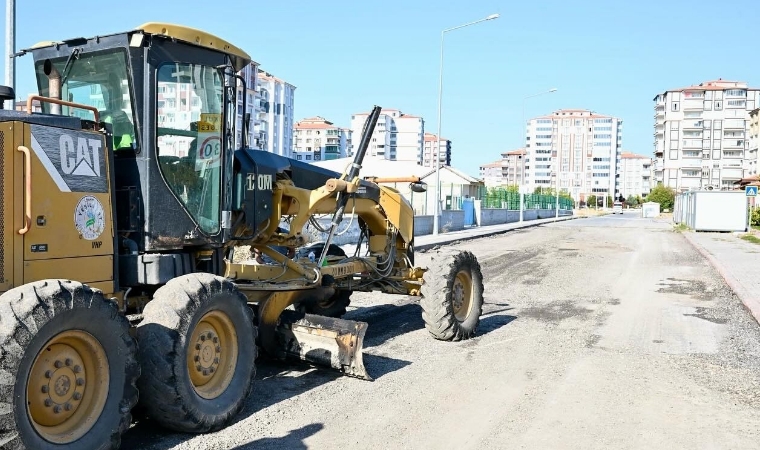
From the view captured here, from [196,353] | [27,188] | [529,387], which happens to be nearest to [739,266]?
[529,387]

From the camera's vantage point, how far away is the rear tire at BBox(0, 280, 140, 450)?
392 cm

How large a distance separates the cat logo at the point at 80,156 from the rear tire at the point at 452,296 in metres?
4.72

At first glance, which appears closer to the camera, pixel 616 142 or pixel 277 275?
pixel 277 275

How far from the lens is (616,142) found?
184875 mm

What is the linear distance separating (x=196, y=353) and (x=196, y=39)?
2508mm

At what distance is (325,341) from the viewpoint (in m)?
6.91

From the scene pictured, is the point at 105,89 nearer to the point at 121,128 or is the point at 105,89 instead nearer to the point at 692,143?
the point at 121,128

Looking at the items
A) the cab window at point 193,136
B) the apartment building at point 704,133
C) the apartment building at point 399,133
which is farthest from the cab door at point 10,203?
the apartment building at point 399,133

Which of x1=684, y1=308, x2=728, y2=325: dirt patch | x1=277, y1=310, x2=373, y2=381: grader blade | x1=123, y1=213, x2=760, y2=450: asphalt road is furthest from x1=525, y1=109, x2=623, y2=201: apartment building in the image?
x1=277, y1=310, x2=373, y2=381: grader blade

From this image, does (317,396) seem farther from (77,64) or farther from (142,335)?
(77,64)

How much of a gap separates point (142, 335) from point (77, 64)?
230 cm

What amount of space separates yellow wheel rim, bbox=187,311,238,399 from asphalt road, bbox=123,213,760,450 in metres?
0.36

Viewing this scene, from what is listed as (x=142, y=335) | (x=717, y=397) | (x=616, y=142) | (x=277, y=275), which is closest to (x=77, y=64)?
(x=142, y=335)

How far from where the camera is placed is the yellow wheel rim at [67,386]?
4172 mm
